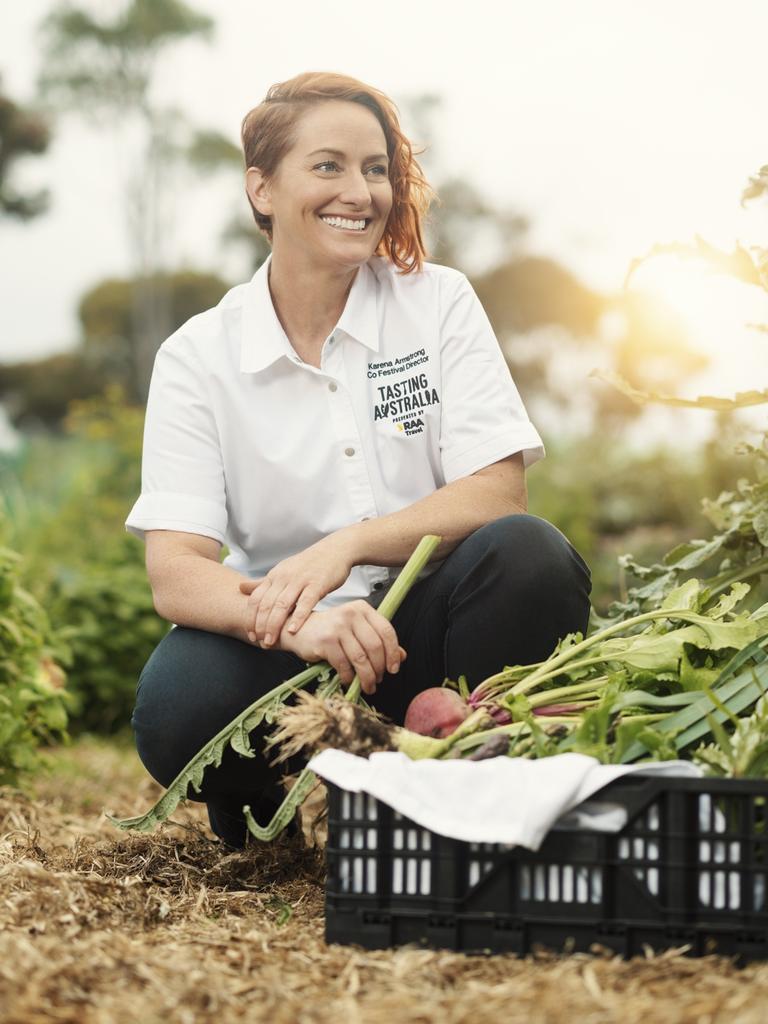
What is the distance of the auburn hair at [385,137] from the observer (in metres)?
2.60

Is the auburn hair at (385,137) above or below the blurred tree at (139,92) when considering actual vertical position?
below

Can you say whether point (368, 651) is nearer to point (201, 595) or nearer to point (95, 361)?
point (201, 595)

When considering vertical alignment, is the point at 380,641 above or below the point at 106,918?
above

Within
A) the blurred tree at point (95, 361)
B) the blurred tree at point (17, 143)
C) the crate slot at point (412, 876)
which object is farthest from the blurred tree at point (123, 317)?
the crate slot at point (412, 876)

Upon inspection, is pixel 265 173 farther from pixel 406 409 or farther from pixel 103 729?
pixel 103 729

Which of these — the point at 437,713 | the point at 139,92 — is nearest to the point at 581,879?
the point at 437,713

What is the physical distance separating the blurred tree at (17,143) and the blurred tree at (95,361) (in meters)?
9.22

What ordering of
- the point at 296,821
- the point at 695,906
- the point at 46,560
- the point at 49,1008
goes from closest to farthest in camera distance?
the point at 49,1008, the point at 695,906, the point at 296,821, the point at 46,560

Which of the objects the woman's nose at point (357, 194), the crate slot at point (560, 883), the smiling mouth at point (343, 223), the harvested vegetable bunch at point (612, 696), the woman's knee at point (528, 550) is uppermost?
the woman's nose at point (357, 194)

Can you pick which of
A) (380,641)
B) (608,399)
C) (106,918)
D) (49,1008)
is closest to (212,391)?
(380,641)

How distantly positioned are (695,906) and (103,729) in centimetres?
A: 386

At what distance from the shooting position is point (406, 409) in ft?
8.55

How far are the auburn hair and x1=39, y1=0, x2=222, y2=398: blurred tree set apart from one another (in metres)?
21.6

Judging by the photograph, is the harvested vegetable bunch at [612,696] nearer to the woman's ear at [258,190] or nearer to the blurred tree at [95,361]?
the woman's ear at [258,190]
